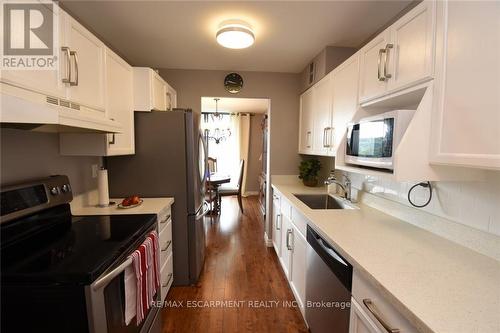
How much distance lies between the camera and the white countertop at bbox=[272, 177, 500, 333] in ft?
2.22

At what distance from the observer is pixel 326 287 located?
131 centimetres

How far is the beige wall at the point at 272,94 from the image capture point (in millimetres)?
2949

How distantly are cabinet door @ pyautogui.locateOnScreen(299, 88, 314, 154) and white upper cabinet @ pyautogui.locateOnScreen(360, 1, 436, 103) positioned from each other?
3.54 ft

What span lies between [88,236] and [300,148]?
2449mm

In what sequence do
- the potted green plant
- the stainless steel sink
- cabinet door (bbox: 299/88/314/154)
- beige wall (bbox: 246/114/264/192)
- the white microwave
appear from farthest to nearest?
beige wall (bbox: 246/114/264/192) < the potted green plant < cabinet door (bbox: 299/88/314/154) < the stainless steel sink < the white microwave

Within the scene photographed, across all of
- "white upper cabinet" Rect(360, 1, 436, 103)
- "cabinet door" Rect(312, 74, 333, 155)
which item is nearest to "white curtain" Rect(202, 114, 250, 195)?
"cabinet door" Rect(312, 74, 333, 155)

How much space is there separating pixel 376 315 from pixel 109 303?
3.61 ft

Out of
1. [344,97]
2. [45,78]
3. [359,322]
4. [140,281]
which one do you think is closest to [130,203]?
[140,281]

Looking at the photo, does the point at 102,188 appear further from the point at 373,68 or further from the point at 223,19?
the point at 373,68

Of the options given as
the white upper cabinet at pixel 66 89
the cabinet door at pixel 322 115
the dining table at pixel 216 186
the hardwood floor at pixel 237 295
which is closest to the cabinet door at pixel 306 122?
the cabinet door at pixel 322 115

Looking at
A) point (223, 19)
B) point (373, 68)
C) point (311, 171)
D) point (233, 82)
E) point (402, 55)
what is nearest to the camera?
point (402, 55)

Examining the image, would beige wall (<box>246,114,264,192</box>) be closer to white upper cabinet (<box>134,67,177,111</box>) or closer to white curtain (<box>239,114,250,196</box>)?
white curtain (<box>239,114,250,196</box>)

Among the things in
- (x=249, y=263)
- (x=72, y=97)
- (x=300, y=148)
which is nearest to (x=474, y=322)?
(x=72, y=97)

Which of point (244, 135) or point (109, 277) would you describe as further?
point (244, 135)
